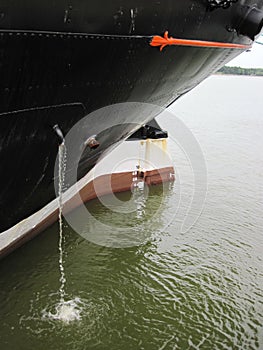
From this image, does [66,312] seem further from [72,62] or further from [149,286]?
[72,62]

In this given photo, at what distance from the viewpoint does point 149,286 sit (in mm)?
7246

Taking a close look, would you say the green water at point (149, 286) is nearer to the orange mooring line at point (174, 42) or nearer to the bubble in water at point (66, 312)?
the bubble in water at point (66, 312)

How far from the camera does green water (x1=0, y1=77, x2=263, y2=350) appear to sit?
19.4 feet

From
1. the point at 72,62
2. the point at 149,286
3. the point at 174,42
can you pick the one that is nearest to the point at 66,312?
the point at 149,286

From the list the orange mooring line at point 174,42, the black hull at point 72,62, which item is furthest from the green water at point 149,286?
the orange mooring line at point 174,42

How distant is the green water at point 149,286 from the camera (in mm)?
5906

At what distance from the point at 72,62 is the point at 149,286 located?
516 cm

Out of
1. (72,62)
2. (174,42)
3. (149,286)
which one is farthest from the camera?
(149,286)

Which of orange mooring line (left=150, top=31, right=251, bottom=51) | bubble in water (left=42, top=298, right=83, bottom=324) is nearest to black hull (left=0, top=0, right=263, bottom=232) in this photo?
orange mooring line (left=150, top=31, right=251, bottom=51)

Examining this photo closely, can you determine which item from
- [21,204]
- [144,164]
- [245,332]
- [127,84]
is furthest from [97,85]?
[144,164]

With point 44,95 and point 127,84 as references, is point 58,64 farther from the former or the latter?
point 127,84

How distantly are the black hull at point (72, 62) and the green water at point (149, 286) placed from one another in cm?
207

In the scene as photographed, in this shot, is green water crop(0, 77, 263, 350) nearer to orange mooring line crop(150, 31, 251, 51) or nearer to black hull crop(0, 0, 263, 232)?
black hull crop(0, 0, 263, 232)

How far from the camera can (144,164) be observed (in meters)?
12.5
